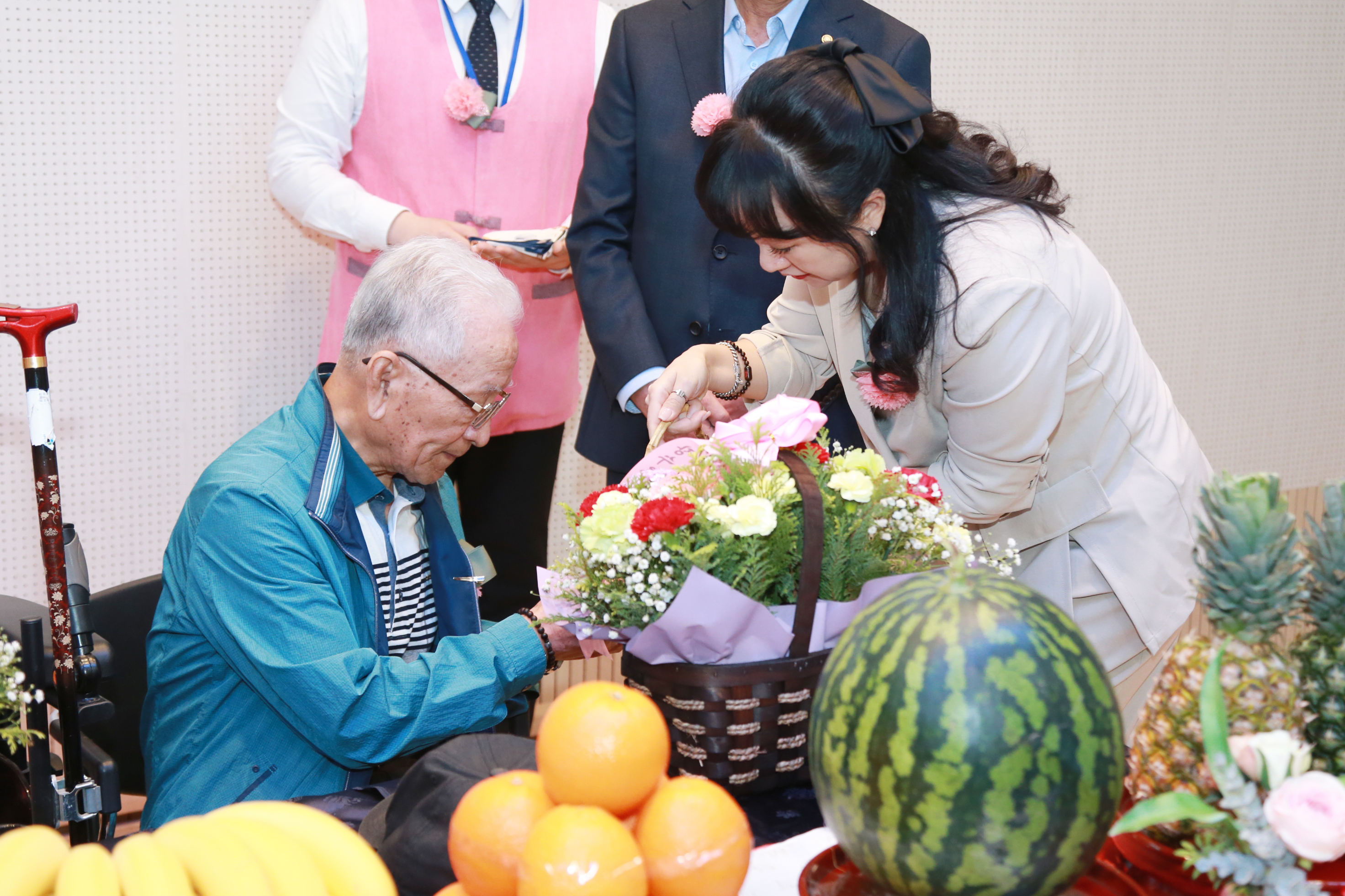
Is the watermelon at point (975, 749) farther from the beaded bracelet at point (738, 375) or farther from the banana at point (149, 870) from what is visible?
the beaded bracelet at point (738, 375)

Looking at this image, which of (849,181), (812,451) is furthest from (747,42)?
(812,451)

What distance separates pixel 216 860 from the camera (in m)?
0.83

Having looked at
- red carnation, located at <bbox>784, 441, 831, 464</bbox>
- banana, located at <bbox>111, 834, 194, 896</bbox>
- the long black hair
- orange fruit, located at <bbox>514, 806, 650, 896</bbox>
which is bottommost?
banana, located at <bbox>111, 834, 194, 896</bbox>

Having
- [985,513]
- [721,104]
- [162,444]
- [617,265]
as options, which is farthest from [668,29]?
[162,444]

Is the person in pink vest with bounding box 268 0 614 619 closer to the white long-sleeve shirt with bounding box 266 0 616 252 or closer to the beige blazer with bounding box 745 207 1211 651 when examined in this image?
the white long-sleeve shirt with bounding box 266 0 616 252

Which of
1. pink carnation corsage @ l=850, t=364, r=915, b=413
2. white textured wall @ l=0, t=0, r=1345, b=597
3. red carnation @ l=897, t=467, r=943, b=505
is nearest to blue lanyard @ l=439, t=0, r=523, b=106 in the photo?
white textured wall @ l=0, t=0, r=1345, b=597

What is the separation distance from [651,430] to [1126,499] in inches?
30.1

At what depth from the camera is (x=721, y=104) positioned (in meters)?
2.40

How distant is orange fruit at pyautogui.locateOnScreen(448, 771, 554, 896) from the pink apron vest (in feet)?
6.46

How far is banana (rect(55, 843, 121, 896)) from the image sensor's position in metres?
0.78

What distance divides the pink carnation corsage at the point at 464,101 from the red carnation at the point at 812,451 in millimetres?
1568

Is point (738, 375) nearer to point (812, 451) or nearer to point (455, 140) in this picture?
point (812, 451)

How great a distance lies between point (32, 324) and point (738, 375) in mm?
1080

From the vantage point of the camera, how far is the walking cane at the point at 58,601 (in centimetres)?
138
